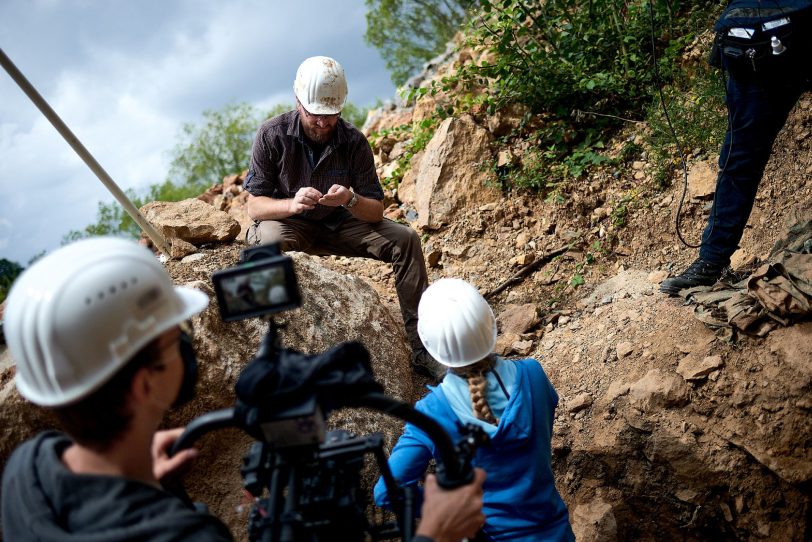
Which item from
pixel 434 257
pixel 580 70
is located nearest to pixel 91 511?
pixel 434 257

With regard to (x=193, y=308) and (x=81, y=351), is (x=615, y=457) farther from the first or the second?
(x=81, y=351)

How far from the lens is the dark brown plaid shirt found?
13.6 ft

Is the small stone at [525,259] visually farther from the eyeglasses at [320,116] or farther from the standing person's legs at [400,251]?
the eyeglasses at [320,116]

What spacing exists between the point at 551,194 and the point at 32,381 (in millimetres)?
4650

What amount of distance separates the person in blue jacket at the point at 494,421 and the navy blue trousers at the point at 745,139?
73.2 inches

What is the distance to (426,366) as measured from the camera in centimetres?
399

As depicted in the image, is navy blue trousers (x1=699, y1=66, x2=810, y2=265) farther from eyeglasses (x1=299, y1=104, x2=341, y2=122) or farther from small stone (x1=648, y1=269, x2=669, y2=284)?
eyeglasses (x1=299, y1=104, x2=341, y2=122)

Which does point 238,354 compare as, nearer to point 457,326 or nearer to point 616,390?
point 457,326

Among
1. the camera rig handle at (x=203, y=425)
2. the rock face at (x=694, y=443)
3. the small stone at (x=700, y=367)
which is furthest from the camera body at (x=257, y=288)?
the small stone at (x=700, y=367)

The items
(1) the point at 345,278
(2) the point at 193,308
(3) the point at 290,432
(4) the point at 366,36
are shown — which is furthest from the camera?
(4) the point at 366,36

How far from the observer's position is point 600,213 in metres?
5.00

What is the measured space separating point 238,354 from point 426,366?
4.43 feet

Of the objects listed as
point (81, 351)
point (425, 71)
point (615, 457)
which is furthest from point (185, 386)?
point (425, 71)

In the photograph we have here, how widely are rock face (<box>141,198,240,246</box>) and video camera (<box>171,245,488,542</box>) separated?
2.74 metres
